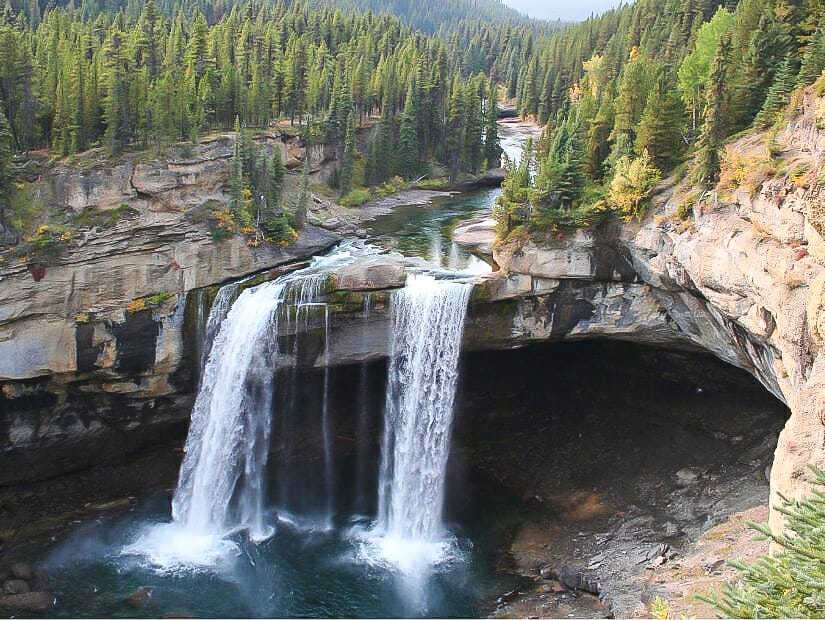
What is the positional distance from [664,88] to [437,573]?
2524 cm

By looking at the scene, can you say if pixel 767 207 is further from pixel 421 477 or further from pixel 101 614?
pixel 101 614

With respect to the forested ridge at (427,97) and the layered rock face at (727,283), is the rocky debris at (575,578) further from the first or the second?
the forested ridge at (427,97)

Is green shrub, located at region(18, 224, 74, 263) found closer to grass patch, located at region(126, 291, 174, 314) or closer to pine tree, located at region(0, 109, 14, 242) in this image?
pine tree, located at region(0, 109, 14, 242)

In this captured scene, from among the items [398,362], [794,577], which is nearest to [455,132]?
[398,362]

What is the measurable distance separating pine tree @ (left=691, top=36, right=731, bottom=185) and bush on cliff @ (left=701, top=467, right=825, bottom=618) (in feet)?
63.0

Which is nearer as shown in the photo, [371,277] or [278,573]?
[278,573]

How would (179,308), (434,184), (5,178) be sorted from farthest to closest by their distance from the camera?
1. (434,184)
2. (179,308)
3. (5,178)

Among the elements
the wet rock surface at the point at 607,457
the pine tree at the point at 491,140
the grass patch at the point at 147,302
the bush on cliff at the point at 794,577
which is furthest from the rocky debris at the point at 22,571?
the pine tree at the point at 491,140

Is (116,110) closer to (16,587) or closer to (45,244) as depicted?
(45,244)

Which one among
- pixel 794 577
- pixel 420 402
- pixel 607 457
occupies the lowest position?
pixel 607 457

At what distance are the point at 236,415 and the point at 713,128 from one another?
25.3m

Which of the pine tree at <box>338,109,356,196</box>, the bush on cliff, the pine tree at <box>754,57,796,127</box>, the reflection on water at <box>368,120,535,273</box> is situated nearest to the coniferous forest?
the pine tree at <box>754,57,796,127</box>

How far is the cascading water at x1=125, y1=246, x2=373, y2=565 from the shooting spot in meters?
34.0

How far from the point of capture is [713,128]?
3089cm
